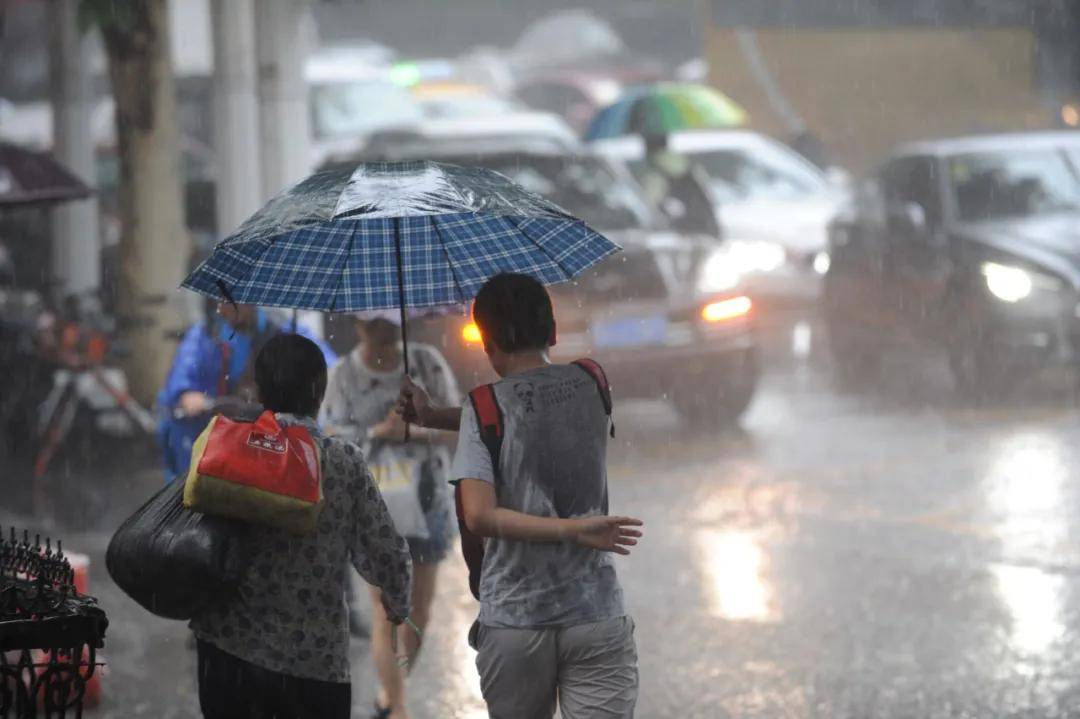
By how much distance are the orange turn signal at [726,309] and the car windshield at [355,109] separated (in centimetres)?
901

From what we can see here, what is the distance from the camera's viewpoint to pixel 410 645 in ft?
19.4

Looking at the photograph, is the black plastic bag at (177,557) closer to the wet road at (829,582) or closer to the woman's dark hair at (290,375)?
the woman's dark hair at (290,375)

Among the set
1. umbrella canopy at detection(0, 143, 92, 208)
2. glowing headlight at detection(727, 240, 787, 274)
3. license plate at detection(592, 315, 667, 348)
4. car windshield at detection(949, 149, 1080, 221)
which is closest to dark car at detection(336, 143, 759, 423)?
license plate at detection(592, 315, 667, 348)

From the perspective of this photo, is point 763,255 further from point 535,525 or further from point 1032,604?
point 535,525

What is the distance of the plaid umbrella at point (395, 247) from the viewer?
462 cm

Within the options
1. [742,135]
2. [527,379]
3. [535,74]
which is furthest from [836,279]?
[535,74]

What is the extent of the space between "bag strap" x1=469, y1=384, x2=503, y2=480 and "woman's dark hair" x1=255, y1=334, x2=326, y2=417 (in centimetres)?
47

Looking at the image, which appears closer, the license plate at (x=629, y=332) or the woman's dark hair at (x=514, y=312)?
the woman's dark hair at (x=514, y=312)

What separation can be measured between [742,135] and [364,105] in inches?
172

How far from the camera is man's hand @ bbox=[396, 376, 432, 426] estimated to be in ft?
15.3

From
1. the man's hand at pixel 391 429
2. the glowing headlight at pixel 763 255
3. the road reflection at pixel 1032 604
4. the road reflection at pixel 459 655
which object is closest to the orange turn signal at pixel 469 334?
the road reflection at pixel 459 655

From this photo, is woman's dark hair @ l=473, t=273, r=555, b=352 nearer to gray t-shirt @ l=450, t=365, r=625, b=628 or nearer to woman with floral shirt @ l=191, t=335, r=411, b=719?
gray t-shirt @ l=450, t=365, r=625, b=628

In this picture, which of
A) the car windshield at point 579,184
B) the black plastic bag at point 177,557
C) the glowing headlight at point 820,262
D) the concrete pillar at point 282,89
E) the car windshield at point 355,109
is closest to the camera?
the black plastic bag at point 177,557

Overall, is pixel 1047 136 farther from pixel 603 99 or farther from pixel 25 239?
pixel 603 99
